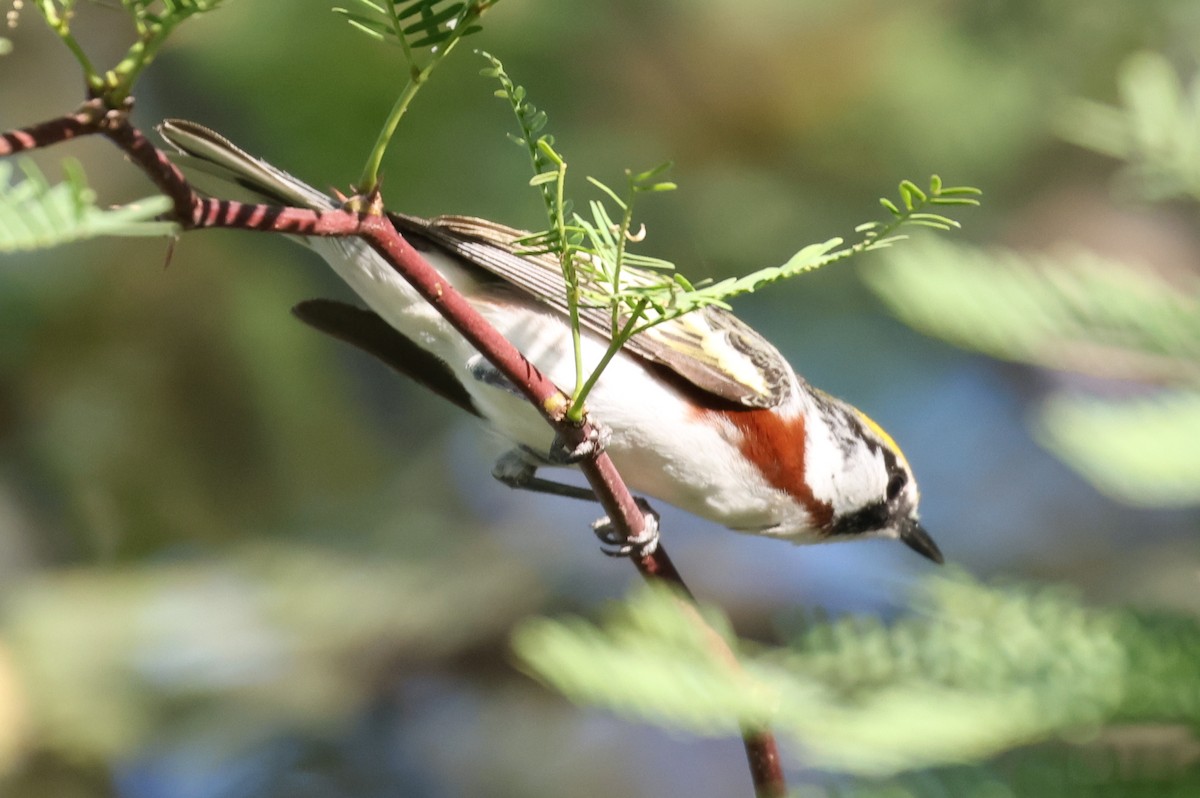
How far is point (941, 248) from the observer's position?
38.0 inches

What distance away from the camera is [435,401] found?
341 centimetres

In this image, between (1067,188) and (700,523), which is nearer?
(1067,188)

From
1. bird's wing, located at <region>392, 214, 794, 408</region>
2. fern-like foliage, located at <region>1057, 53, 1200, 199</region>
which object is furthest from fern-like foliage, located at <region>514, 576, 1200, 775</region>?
bird's wing, located at <region>392, 214, 794, 408</region>

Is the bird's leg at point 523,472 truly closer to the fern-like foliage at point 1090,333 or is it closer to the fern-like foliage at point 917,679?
the fern-like foliage at point 1090,333

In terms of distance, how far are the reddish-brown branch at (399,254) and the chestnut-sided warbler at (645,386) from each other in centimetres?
53

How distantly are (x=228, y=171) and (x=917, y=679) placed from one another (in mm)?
926

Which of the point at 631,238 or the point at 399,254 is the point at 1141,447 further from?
the point at 399,254

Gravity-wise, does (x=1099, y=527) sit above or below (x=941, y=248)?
above

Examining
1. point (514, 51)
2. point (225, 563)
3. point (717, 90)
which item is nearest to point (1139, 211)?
point (717, 90)

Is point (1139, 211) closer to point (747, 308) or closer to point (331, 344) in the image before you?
point (747, 308)

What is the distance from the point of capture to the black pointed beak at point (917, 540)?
2291mm

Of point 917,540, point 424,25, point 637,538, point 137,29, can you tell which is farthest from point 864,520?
point 137,29

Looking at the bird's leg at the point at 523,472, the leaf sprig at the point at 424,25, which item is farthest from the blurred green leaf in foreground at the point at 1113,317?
the bird's leg at the point at 523,472

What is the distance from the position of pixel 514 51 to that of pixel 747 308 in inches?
38.5
